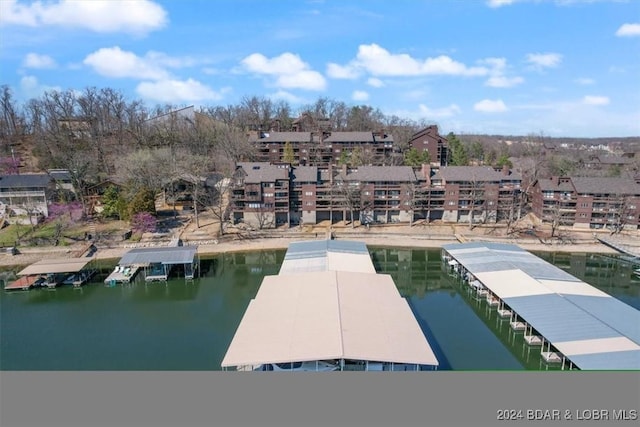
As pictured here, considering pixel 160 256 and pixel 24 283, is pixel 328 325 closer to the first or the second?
pixel 160 256

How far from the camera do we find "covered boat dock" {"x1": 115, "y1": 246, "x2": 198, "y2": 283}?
30859 mm

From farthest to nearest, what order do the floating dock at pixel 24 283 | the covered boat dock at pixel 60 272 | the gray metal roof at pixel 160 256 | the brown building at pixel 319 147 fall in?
the brown building at pixel 319 147, the gray metal roof at pixel 160 256, the covered boat dock at pixel 60 272, the floating dock at pixel 24 283

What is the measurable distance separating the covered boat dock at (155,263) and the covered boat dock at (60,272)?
225cm

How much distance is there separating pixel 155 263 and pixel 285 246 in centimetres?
1219

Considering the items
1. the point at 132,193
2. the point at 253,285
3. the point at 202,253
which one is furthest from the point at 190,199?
the point at 253,285

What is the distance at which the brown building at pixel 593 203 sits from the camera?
43.5 meters

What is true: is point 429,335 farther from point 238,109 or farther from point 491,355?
point 238,109

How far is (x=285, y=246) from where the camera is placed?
39.0m

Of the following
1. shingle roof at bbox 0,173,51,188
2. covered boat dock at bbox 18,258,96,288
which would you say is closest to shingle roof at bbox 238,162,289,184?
covered boat dock at bbox 18,258,96,288

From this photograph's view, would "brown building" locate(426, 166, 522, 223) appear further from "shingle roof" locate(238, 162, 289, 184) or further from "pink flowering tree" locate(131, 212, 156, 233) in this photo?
"pink flowering tree" locate(131, 212, 156, 233)

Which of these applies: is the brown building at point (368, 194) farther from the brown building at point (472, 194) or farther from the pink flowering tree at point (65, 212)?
the pink flowering tree at point (65, 212)

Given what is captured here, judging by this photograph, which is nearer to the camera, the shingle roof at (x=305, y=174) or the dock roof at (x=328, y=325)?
the dock roof at (x=328, y=325)

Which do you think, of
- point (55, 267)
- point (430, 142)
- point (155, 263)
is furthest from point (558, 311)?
point (430, 142)

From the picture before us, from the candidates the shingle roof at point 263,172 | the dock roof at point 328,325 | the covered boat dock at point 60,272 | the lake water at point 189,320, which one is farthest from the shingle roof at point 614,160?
the covered boat dock at point 60,272
